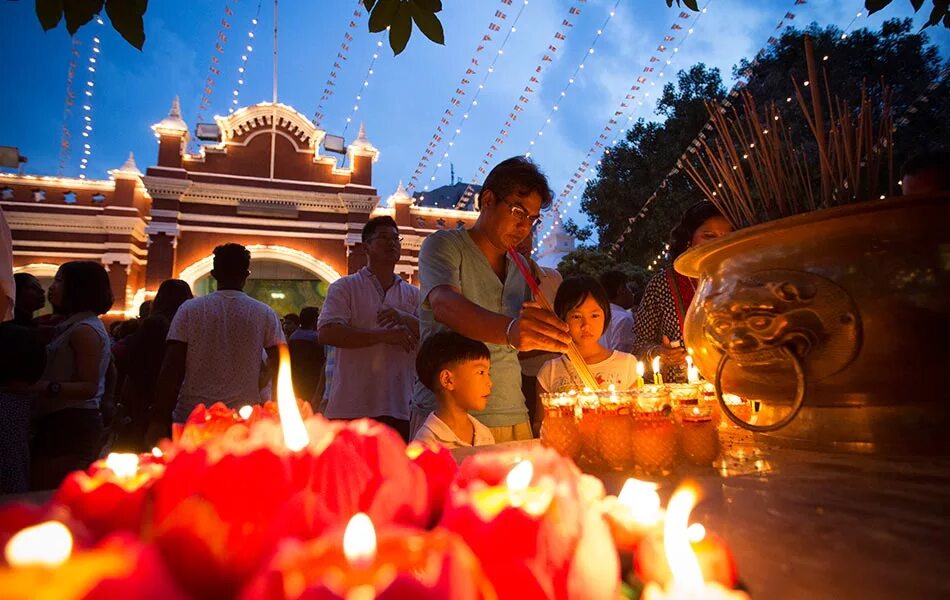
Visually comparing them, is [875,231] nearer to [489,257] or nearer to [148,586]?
[148,586]

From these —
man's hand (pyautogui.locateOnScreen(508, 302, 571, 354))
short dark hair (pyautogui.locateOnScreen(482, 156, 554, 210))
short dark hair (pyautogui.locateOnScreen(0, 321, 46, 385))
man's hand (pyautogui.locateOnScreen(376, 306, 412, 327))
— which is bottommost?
man's hand (pyautogui.locateOnScreen(508, 302, 571, 354))

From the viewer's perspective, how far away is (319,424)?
616 millimetres

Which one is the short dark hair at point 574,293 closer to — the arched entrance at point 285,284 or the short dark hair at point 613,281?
the short dark hair at point 613,281

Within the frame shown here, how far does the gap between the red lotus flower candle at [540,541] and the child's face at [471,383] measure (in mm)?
1808

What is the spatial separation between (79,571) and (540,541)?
255mm

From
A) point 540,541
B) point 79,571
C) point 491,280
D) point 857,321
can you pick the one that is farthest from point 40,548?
point 491,280

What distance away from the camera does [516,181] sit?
2156mm

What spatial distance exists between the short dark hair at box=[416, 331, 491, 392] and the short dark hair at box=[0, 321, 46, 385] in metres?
1.67

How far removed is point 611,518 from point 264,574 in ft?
1.03

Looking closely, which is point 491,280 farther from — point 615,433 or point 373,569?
point 373,569

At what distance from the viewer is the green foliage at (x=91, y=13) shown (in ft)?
4.64

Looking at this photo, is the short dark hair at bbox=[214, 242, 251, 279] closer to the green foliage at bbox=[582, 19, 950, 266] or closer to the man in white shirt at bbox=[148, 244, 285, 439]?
the man in white shirt at bbox=[148, 244, 285, 439]

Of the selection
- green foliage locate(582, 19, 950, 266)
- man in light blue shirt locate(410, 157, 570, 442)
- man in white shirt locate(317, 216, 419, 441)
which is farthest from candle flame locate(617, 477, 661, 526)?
green foliage locate(582, 19, 950, 266)

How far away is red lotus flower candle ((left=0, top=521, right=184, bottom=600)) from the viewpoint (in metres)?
0.26
